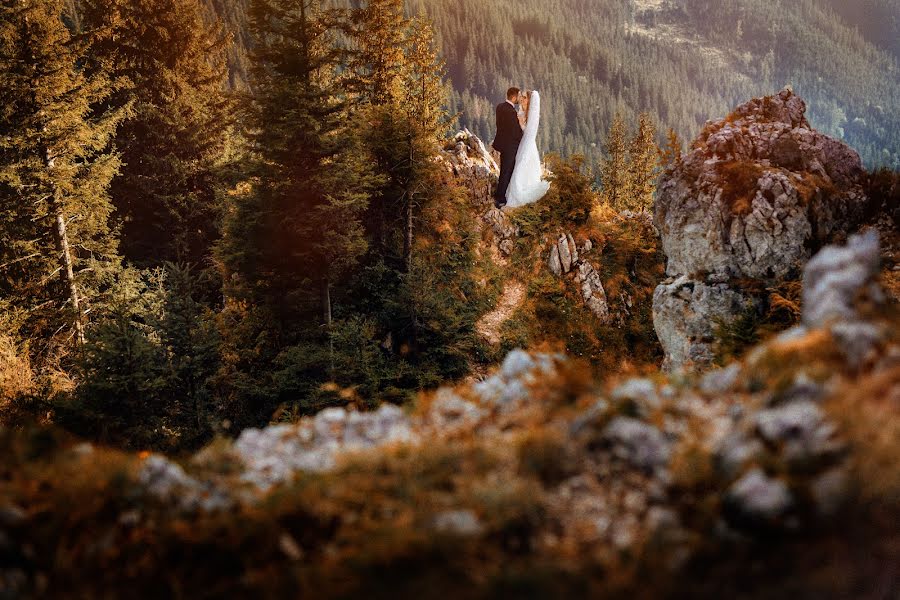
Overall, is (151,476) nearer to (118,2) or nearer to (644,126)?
(118,2)

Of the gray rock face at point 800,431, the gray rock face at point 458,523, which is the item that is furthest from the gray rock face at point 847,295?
the gray rock face at point 458,523

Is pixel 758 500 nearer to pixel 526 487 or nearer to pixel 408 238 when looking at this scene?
pixel 526 487

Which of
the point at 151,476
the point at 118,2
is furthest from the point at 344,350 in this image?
the point at 118,2

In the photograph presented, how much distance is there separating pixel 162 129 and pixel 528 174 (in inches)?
718

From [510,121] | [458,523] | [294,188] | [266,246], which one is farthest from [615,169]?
[458,523]

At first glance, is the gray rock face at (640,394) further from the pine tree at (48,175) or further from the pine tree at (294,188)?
the pine tree at (48,175)

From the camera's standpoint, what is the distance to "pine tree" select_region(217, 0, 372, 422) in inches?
575

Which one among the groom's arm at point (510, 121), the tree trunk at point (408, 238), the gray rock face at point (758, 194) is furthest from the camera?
the groom's arm at point (510, 121)

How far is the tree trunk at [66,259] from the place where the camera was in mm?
16875

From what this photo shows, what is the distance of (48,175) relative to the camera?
16109mm

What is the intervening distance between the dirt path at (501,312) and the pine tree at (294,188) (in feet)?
20.0

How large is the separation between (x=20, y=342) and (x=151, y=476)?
17177mm

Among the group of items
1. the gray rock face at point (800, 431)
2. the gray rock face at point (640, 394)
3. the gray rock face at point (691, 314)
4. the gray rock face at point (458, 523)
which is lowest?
the gray rock face at point (691, 314)

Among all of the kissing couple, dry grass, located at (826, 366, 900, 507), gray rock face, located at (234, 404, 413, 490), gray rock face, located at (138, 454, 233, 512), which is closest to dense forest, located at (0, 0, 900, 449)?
the kissing couple
